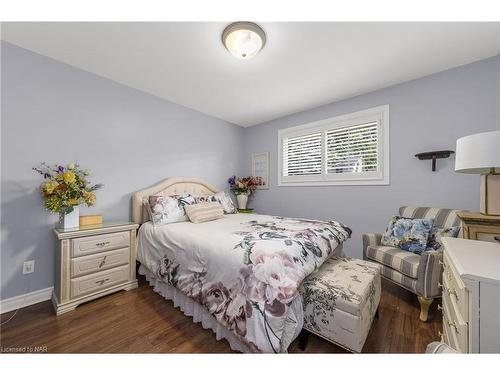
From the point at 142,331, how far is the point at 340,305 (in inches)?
57.9

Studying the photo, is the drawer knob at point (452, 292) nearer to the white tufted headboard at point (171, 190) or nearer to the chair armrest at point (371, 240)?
the chair armrest at point (371, 240)

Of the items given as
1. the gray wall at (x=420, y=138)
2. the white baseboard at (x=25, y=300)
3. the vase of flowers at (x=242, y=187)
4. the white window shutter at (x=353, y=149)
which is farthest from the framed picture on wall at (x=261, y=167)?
the white baseboard at (x=25, y=300)

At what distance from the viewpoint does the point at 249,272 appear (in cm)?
123

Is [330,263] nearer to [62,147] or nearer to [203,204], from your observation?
[203,204]

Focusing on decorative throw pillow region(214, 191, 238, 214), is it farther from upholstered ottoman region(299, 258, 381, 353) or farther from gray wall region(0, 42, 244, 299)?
upholstered ottoman region(299, 258, 381, 353)

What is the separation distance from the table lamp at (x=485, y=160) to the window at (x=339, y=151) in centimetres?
109

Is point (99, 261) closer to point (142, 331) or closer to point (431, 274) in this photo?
point (142, 331)

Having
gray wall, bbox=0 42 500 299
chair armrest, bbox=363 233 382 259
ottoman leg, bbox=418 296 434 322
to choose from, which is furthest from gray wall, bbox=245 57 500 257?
ottoman leg, bbox=418 296 434 322

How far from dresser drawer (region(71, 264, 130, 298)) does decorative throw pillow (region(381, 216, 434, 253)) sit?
2.85 metres

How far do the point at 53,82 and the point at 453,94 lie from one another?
4192 mm

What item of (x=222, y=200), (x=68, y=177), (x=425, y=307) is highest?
(x=68, y=177)

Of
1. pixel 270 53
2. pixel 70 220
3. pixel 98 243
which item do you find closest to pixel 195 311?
pixel 98 243

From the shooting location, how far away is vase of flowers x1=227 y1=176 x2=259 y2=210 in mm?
3709
